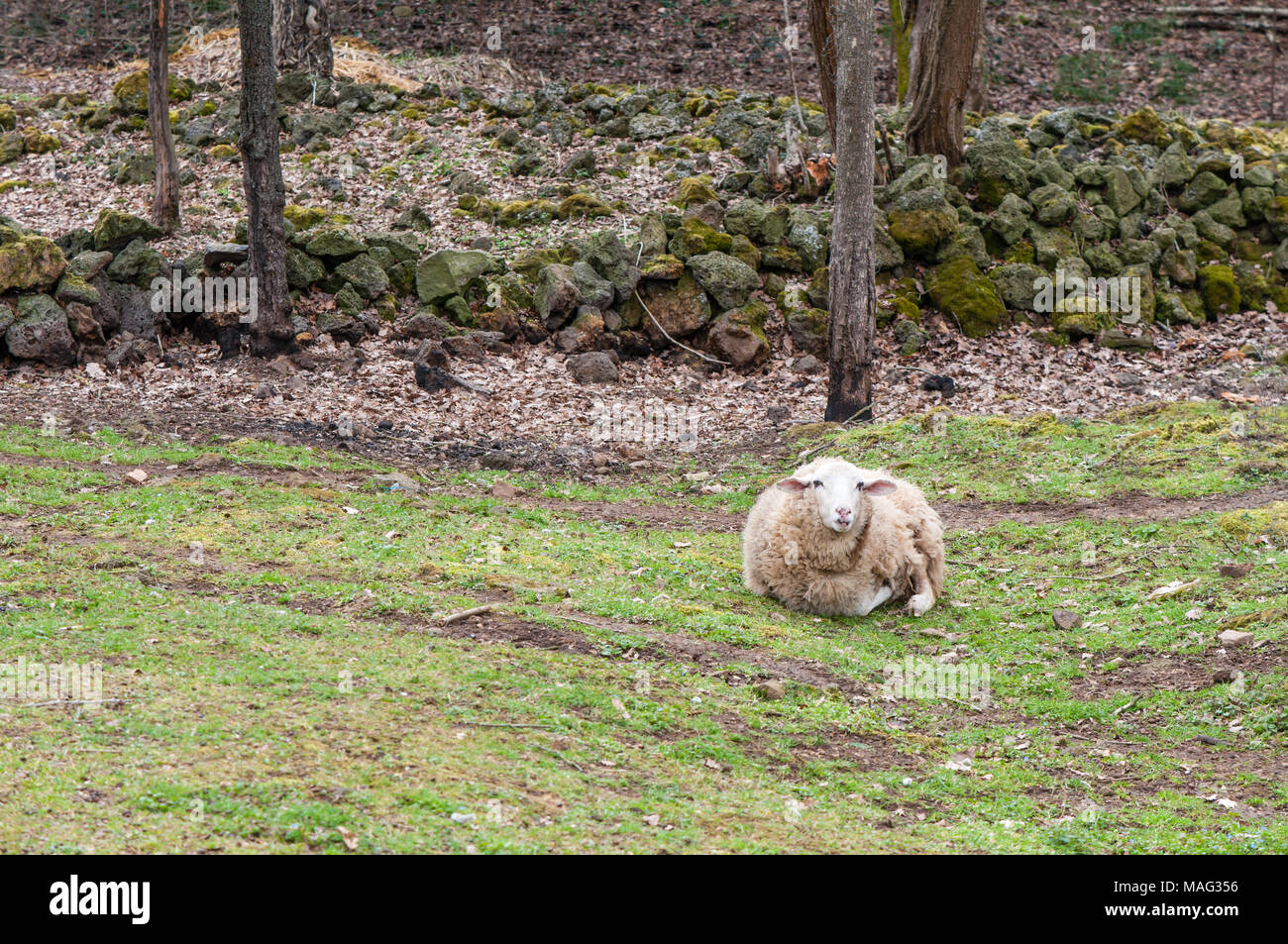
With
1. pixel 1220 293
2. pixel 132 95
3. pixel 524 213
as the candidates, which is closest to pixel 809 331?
pixel 524 213

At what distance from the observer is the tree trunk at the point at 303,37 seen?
19594 mm

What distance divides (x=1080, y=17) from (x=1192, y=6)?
288cm

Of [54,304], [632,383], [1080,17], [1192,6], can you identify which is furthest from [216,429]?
[1192,6]

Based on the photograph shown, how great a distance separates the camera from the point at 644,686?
6.17 meters

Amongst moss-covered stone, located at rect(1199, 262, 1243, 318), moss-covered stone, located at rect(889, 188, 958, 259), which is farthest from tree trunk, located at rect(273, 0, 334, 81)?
moss-covered stone, located at rect(1199, 262, 1243, 318)

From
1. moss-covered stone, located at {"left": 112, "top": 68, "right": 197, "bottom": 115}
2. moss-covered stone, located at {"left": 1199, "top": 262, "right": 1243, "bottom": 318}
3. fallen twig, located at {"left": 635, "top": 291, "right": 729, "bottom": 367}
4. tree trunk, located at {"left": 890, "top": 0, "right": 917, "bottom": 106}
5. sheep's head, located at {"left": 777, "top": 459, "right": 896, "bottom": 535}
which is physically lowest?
sheep's head, located at {"left": 777, "top": 459, "right": 896, "bottom": 535}

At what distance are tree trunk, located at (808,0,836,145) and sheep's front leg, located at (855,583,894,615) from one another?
8.88 m

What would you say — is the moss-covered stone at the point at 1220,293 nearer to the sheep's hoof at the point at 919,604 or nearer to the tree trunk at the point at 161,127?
the sheep's hoof at the point at 919,604

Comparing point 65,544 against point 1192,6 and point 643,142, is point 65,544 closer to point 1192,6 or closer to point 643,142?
point 643,142

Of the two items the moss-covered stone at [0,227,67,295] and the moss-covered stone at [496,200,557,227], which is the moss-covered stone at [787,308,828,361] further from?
the moss-covered stone at [0,227,67,295]

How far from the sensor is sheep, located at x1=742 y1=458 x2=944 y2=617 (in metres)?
7.86

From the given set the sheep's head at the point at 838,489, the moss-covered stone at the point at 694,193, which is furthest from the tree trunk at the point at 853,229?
the sheep's head at the point at 838,489

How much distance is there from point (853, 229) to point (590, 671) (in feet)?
24.9

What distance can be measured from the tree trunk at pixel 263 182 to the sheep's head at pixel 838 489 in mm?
7647
